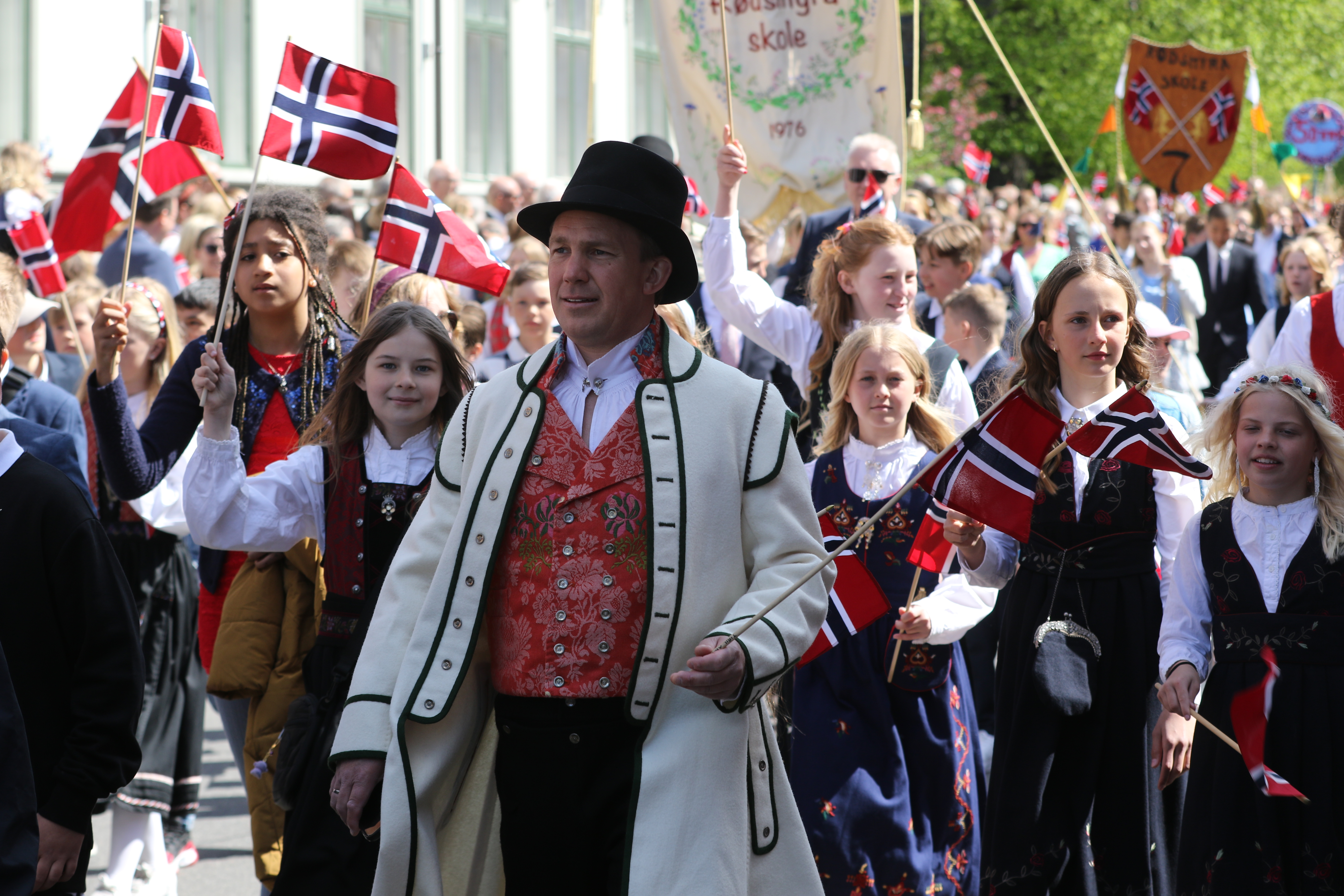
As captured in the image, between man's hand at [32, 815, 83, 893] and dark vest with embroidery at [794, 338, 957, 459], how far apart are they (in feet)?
8.61

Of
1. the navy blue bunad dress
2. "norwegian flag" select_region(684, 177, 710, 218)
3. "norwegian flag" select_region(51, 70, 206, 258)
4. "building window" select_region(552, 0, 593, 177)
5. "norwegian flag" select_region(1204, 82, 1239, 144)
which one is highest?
"building window" select_region(552, 0, 593, 177)

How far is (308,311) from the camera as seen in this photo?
4.76 metres

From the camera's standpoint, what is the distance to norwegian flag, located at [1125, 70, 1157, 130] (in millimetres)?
13508

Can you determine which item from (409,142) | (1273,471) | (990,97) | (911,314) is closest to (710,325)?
(911,314)

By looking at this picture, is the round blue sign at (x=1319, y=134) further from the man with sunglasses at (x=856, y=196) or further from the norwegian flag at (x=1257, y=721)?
the norwegian flag at (x=1257, y=721)

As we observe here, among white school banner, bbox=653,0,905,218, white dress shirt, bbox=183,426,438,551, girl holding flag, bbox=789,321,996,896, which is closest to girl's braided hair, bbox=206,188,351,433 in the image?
white dress shirt, bbox=183,426,438,551

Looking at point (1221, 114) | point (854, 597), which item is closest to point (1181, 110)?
point (1221, 114)

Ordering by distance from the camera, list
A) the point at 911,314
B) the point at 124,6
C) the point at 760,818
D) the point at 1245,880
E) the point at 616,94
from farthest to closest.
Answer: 1. the point at 616,94
2. the point at 124,6
3. the point at 911,314
4. the point at 1245,880
5. the point at 760,818

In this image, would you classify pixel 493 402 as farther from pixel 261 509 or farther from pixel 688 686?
pixel 261 509

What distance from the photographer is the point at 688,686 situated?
2.72 metres

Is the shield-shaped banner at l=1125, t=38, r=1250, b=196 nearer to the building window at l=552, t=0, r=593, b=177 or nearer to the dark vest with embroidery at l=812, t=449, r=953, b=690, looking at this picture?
the dark vest with embroidery at l=812, t=449, r=953, b=690

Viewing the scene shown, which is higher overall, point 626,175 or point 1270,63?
point 1270,63

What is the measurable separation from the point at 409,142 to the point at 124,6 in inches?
206

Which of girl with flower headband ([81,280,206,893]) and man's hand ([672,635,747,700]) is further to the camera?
girl with flower headband ([81,280,206,893])
